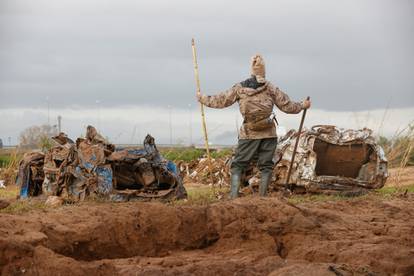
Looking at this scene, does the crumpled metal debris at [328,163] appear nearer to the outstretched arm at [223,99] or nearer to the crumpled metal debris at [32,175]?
the outstretched arm at [223,99]

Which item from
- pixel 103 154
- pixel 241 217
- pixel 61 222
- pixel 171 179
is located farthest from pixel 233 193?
pixel 61 222

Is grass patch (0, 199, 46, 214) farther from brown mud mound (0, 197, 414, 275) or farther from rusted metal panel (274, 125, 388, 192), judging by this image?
rusted metal panel (274, 125, 388, 192)

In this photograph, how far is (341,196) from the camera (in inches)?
510

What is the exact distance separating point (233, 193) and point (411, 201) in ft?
8.32

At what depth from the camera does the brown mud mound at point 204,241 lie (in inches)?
260

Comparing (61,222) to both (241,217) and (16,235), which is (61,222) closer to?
(16,235)

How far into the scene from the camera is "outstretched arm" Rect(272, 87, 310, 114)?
1148 centimetres

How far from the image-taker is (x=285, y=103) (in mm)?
11523

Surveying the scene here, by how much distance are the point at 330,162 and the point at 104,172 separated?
432cm

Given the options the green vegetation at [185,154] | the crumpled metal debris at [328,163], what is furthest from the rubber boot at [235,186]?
the green vegetation at [185,154]

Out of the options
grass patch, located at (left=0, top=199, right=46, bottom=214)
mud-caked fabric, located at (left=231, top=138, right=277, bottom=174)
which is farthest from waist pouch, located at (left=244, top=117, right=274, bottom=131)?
grass patch, located at (left=0, top=199, right=46, bottom=214)

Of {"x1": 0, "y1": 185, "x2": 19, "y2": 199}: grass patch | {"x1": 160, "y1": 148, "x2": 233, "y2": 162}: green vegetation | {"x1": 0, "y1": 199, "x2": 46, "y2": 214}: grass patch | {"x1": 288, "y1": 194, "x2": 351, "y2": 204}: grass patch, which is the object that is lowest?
{"x1": 0, "y1": 185, "x2": 19, "y2": 199}: grass patch

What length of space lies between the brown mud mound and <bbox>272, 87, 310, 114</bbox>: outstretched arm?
2.51 m

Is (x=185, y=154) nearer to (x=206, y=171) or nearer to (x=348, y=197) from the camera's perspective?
(x=206, y=171)
